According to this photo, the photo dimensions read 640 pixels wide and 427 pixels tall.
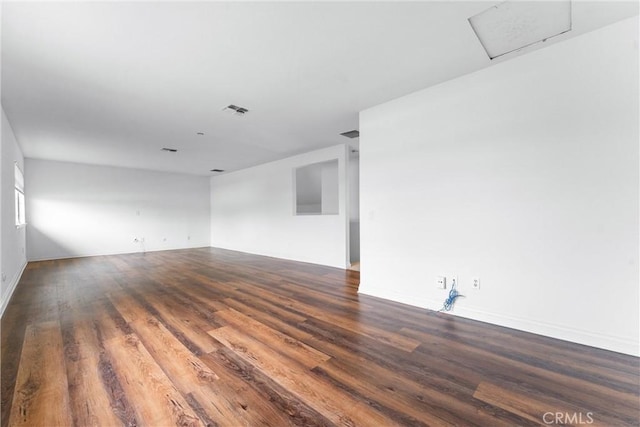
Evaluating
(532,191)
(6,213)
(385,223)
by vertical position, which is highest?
(532,191)

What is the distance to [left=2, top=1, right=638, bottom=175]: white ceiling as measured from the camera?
1.76 meters

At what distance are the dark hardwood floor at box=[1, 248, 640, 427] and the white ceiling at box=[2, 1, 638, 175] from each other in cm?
240

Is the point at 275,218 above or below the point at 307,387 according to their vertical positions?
above

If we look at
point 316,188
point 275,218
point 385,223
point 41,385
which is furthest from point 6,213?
point 316,188

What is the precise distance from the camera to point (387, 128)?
10.6ft

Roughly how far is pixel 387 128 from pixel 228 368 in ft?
9.77

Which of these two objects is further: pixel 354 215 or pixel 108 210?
pixel 108 210

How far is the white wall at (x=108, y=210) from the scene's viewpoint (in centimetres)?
618

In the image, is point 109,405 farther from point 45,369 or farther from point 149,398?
point 45,369

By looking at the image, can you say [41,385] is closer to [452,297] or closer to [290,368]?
[290,368]

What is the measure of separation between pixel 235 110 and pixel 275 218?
11.8 feet

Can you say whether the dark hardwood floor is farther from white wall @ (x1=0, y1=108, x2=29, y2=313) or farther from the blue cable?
white wall @ (x1=0, y1=108, x2=29, y2=313)

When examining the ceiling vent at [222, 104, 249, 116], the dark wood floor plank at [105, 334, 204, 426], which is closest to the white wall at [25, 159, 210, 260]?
the ceiling vent at [222, 104, 249, 116]

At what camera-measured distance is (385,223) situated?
3240 millimetres
